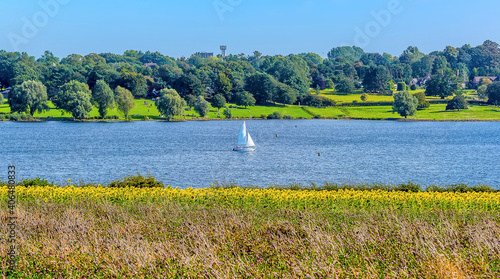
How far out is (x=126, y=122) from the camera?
14912cm

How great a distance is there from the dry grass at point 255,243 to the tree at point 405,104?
151203 millimetres

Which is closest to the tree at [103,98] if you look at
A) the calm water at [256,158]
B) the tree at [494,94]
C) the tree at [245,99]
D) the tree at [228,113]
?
the tree at [228,113]

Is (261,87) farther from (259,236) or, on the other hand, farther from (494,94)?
(259,236)

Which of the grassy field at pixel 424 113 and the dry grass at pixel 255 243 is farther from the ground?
the dry grass at pixel 255 243

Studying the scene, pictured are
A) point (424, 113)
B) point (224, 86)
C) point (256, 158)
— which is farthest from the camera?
point (224, 86)

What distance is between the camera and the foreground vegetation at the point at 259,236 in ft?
44.2

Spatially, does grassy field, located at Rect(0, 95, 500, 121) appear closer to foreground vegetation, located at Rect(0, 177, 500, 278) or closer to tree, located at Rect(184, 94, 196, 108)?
tree, located at Rect(184, 94, 196, 108)

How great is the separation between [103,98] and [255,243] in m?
140

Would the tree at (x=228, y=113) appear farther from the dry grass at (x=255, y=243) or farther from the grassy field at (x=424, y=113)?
the dry grass at (x=255, y=243)

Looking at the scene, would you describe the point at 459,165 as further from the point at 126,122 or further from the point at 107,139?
the point at 126,122

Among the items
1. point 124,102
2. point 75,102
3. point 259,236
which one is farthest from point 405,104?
point 259,236

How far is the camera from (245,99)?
178 metres

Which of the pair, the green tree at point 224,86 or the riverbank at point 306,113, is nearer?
the riverbank at point 306,113

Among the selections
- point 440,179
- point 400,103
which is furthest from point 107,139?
point 400,103
